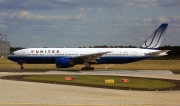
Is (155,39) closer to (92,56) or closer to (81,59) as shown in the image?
(92,56)

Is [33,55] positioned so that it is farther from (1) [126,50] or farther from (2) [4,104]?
(2) [4,104]

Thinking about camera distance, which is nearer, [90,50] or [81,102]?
[81,102]

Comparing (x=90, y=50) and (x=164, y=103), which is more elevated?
(x=90, y=50)

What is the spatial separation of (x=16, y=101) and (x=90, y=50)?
122 feet

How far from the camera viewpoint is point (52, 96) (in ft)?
68.3

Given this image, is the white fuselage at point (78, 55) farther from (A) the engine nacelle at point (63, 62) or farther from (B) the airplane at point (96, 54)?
(A) the engine nacelle at point (63, 62)

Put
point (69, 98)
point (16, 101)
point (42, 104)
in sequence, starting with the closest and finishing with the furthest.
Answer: point (42, 104) < point (16, 101) < point (69, 98)

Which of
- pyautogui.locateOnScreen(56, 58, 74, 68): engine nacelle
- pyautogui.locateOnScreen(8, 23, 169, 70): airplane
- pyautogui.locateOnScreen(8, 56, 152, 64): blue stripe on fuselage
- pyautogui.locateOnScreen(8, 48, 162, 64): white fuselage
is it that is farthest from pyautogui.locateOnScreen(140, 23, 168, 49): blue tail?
pyautogui.locateOnScreen(56, 58, 74, 68): engine nacelle

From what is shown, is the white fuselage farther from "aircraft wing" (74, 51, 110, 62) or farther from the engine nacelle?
the engine nacelle

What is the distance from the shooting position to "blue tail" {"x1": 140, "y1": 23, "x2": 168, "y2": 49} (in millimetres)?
55312

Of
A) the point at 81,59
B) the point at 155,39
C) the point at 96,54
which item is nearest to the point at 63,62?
the point at 81,59

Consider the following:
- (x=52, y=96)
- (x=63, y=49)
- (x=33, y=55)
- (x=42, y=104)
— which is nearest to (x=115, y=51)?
(x=63, y=49)

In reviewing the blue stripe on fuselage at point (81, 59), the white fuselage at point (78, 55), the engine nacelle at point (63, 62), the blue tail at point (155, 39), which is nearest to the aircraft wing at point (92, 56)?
the white fuselage at point (78, 55)

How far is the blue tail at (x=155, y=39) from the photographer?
55.3 m
